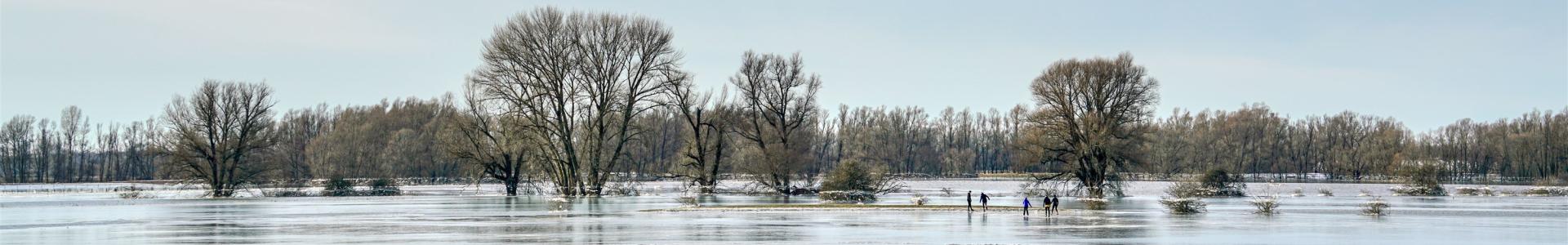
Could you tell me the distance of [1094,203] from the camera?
57875mm

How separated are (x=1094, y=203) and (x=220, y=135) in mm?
55435

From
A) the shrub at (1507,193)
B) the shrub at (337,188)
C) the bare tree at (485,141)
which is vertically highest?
the bare tree at (485,141)

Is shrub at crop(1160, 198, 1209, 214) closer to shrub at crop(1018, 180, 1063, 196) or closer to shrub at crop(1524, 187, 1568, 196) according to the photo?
shrub at crop(1018, 180, 1063, 196)

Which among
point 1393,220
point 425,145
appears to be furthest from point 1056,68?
point 425,145

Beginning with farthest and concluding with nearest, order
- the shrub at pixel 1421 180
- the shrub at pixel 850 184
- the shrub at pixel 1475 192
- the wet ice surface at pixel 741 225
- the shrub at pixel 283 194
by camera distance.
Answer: the shrub at pixel 1475 192, the shrub at pixel 1421 180, the shrub at pixel 283 194, the shrub at pixel 850 184, the wet ice surface at pixel 741 225

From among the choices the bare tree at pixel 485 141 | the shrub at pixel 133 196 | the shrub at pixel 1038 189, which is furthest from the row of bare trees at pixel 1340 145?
the shrub at pixel 133 196

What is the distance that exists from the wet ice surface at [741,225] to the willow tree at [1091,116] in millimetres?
11015

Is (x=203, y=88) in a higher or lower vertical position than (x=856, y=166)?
higher

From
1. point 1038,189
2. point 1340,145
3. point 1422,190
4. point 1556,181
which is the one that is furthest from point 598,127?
point 1340,145

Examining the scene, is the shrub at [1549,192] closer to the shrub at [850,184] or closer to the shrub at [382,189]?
the shrub at [850,184]

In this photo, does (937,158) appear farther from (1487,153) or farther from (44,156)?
(44,156)

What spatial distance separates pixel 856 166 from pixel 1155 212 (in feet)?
63.8

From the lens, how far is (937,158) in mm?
155875

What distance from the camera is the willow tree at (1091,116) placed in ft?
226
